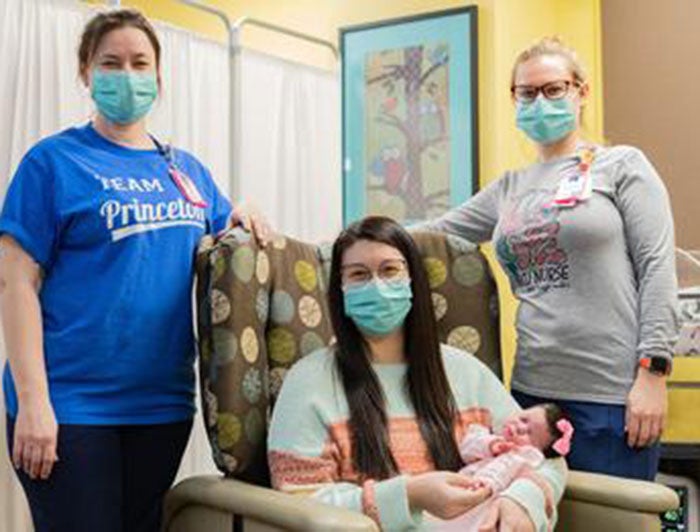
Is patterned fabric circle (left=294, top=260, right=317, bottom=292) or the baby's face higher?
patterned fabric circle (left=294, top=260, right=317, bottom=292)

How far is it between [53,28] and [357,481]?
54.4 inches

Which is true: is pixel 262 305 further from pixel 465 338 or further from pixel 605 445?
pixel 605 445

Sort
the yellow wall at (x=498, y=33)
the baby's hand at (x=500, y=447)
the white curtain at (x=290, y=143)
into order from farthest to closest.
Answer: the yellow wall at (x=498, y=33) < the white curtain at (x=290, y=143) < the baby's hand at (x=500, y=447)

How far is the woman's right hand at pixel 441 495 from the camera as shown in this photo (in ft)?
4.76

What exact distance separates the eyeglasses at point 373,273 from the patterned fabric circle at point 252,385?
242 mm

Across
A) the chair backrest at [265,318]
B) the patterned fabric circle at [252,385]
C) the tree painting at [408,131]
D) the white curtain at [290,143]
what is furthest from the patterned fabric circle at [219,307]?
the tree painting at [408,131]

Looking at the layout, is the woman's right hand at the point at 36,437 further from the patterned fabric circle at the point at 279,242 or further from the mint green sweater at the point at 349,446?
the patterned fabric circle at the point at 279,242

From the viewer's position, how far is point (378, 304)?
1.70 metres

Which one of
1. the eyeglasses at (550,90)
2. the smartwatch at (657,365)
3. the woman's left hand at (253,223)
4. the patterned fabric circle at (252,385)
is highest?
the eyeglasses at (550,90)

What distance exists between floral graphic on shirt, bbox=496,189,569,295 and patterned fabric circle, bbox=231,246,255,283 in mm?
546

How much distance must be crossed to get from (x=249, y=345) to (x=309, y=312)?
0.62 ft

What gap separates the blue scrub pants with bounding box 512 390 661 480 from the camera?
1.75 m

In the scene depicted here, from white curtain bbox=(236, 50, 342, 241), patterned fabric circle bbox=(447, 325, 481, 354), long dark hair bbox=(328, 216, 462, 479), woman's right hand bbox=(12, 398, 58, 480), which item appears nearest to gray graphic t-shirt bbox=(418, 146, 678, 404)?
patterned fabric circle bbox=(447, 325, 481, 354)

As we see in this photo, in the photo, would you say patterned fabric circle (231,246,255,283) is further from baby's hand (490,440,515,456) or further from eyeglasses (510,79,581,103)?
eyeglasses (510,79,581,103)
